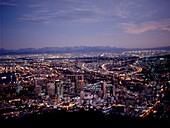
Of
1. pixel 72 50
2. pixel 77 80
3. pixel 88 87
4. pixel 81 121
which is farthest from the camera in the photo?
pixel 72 50

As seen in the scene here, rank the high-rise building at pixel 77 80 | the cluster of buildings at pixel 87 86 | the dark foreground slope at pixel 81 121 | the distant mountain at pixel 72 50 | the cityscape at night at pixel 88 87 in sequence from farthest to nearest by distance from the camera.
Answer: the distant mountain at pixel 72 50
the high-rise building at pixel 77 80
the cluster of buildings at pixel 87 86
the cityscape at night at pixel 88 87
the dark foreground slope at pixel 81 121

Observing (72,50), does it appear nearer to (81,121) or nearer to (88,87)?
(88,87)

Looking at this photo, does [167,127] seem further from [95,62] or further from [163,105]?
[95,62]

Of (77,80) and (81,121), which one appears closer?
(81,121)

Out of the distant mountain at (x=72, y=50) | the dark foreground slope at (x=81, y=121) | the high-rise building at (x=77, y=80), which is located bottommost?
the dark foreground slope at (x=81, y=121)

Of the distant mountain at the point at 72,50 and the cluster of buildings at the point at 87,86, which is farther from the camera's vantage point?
the distant mountain at the point at 72,50

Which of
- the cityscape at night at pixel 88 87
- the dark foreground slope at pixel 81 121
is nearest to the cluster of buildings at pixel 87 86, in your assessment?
the cityscape at night at pixel 88 87

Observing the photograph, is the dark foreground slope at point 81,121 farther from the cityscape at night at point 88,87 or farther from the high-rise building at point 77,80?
the high-rise building at point 77,80

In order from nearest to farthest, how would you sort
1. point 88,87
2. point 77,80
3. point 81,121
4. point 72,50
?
point 81,121, point 88,87, point 77,80, point 72,50

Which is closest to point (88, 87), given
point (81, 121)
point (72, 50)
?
point (81, 121)
